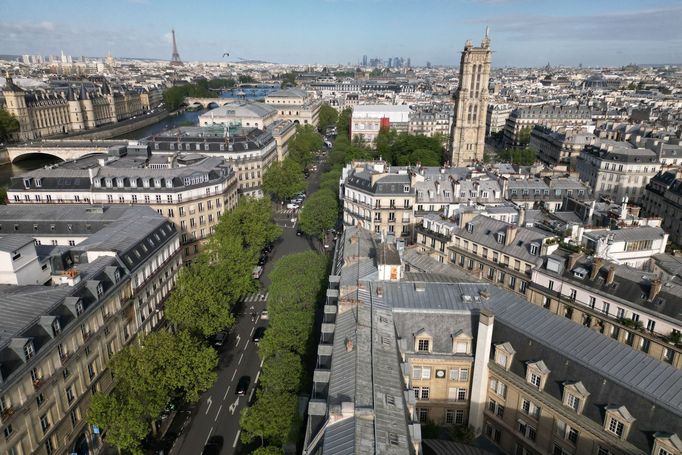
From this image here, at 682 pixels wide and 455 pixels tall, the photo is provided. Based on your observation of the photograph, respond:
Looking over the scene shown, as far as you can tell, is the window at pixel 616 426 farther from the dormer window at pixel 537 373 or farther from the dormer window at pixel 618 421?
the dormer window at pixel 537 373

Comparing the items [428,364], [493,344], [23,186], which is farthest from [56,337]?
[23,186]

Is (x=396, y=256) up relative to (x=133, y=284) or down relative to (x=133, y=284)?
up

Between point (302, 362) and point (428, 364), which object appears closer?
point (428, 364)

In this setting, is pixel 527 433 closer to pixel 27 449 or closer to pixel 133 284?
pixel 27 449

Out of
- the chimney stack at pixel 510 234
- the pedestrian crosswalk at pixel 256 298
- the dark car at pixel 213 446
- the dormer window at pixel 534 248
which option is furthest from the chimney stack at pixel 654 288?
the pedestrian crosswalk at pixel 256 298

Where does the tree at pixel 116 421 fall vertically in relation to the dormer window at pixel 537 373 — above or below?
below

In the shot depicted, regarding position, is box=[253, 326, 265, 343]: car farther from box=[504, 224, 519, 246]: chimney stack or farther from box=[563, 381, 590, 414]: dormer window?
box=[563, 381, 590, 414]: dormer window

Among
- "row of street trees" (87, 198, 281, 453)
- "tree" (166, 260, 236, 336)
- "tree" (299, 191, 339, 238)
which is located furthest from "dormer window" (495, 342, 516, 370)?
"tree" (299, 191, 339, 238)

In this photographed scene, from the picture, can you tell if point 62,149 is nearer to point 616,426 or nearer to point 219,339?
point 219,339
